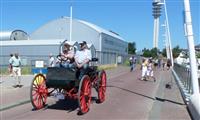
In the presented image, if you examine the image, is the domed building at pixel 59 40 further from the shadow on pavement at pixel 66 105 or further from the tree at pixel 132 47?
the tree at pixel 132 47

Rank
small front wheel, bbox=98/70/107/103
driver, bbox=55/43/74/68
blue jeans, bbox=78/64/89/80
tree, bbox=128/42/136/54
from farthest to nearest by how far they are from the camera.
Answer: tree, bbox=128/42/136/54 < small front wheel, bbox=98/70/107/103 < driver, bbox=55/43/74/68 < blue jeans, bbox=78/64/89/80

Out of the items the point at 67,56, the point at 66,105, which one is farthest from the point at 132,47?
the point at 67,56

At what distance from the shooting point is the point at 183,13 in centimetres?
1174

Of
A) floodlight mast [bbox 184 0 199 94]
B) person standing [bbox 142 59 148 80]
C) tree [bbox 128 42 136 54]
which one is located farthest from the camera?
tree [bbox 128 42 136 54]

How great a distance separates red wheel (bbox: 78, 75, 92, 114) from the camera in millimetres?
10460

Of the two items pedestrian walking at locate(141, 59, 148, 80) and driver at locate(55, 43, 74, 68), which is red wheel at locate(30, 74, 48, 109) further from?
pedestrian walking at locate(141, 59, 148, 80)

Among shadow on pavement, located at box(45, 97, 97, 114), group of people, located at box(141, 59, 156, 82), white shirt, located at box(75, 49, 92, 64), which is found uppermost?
white shirt, located at box(75, 49, 92, 64)

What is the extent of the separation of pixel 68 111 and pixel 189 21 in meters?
4.48

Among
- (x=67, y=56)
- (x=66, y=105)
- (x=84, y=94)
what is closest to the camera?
(x=84, y=94)

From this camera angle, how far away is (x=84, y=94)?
10.8 meters

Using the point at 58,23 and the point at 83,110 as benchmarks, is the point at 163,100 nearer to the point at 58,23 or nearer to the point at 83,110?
the point at 83,110

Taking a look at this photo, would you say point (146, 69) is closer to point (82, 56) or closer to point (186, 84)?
point (186, 84)

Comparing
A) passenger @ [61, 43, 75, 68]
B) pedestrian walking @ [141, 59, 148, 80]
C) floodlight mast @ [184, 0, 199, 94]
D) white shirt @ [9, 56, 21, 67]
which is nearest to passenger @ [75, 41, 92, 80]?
passenger @ [61, 43, 75, 68]

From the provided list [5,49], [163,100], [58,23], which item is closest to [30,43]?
[5,49]
